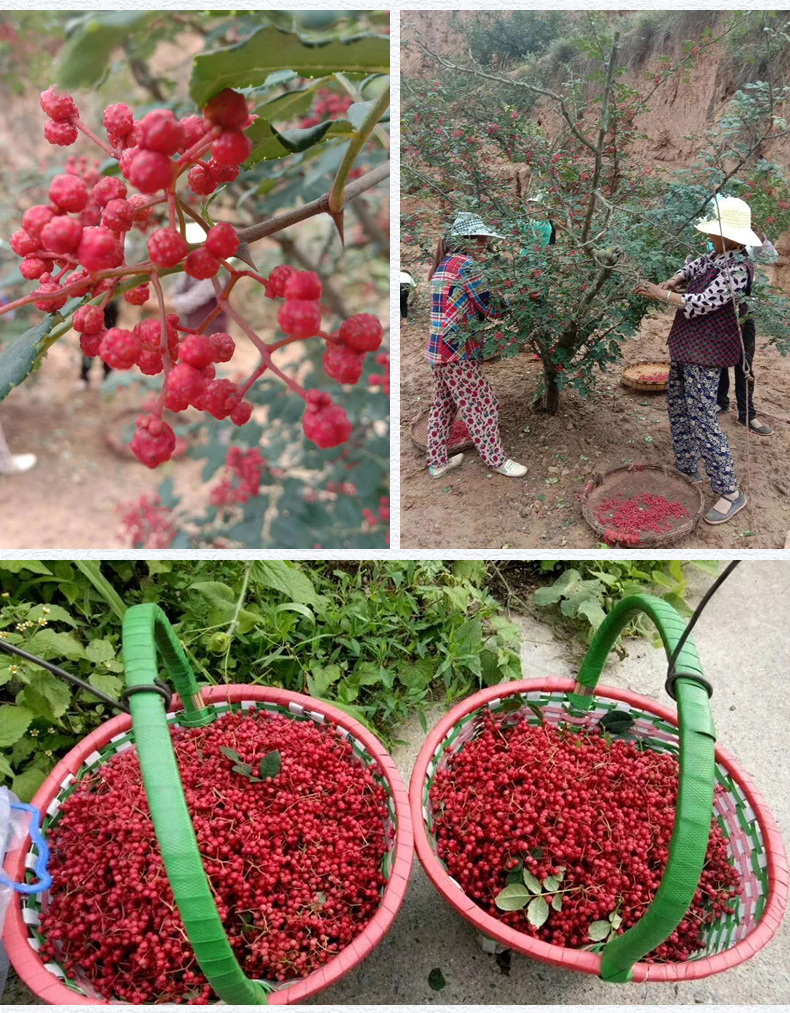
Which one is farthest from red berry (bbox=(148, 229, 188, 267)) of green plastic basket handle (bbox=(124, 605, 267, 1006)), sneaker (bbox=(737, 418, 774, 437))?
sneaker (bbox=(737, 418, 774, 437))

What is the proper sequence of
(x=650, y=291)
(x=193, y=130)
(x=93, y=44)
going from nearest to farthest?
(x=93, y=44) < (x=193, y=130) < (x=650, y=291)

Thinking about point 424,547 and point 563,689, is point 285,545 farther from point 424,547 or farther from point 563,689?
point 563,689

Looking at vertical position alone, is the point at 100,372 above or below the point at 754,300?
below

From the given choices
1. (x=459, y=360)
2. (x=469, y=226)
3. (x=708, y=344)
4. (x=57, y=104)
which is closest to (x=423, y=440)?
(x=459, y=360)

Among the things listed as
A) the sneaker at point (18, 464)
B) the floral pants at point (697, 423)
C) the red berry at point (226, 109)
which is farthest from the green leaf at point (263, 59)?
the sneaker at point (18, 464)

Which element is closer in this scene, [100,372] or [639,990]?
[639,990]

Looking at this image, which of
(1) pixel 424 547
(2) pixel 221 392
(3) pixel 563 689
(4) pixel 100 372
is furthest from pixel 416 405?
(4) pixel 100 372

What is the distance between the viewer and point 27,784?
1266mm

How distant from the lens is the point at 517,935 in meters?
0.99

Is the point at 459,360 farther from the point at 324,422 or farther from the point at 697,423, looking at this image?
the point at 324,422

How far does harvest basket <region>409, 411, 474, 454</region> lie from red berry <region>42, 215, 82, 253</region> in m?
1.00

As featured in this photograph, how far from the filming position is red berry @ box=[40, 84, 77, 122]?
726 millimetres

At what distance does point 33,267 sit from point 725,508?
1421 millimetres

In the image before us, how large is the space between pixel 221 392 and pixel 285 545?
0.60 meters
